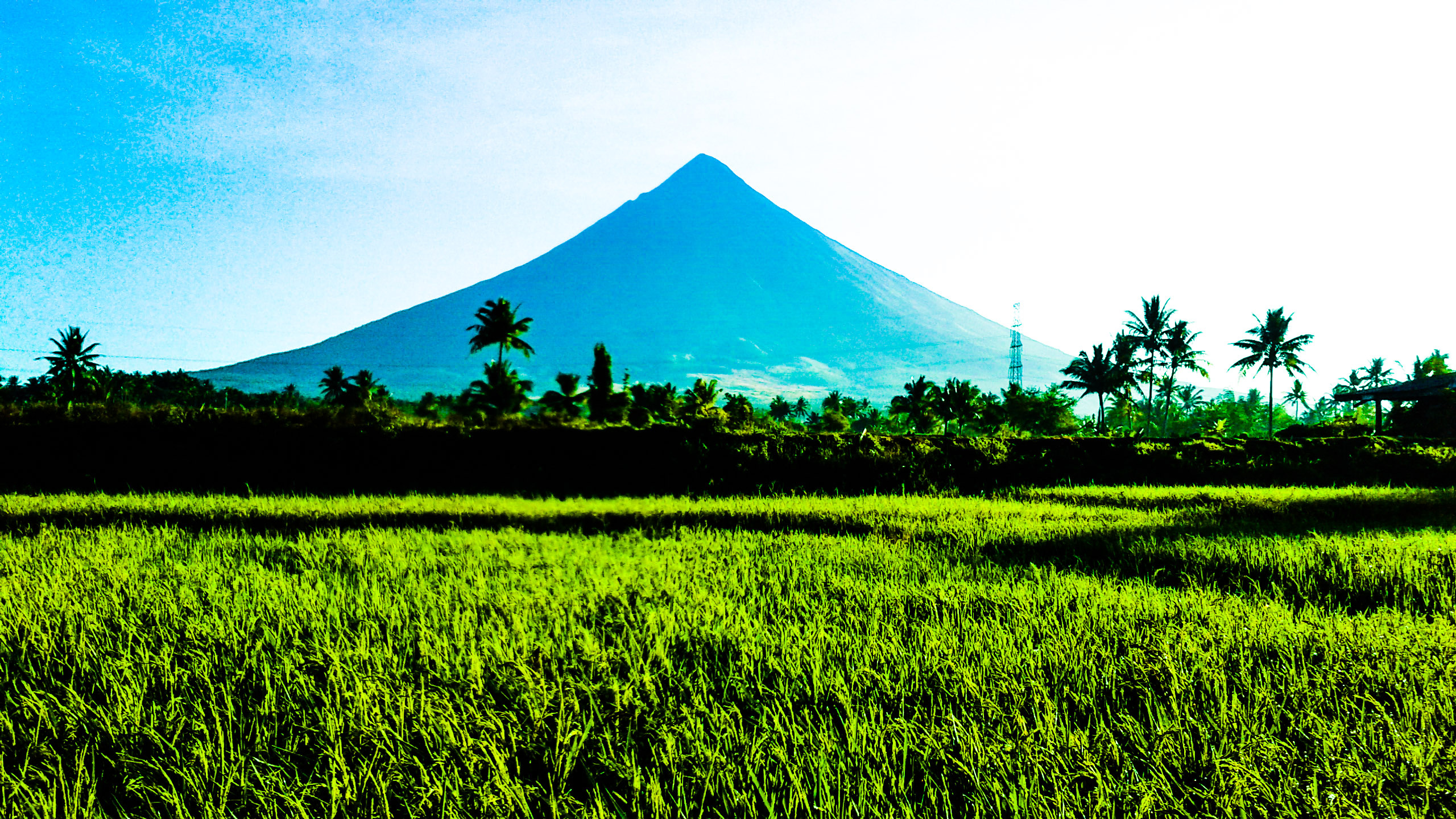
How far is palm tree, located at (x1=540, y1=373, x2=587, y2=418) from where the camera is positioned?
42188 millimetres

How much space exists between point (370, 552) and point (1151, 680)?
20.7 feet

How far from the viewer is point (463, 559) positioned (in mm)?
6449

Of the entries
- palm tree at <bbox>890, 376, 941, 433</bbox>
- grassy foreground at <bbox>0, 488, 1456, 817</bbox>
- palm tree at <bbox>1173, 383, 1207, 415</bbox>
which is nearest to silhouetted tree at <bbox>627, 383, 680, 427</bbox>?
palm tree at <bbox>890, 376, 941, 433</bbox>

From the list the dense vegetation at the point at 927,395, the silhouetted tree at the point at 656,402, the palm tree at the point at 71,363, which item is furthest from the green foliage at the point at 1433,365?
the palm tree at the point at 71,363

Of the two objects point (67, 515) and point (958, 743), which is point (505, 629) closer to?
point (958, 743)

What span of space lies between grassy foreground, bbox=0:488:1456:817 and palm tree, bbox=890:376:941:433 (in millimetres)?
49999

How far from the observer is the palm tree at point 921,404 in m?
56.7

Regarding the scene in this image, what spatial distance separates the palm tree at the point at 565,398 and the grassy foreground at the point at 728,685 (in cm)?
3555

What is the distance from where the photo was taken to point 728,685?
3.30 m

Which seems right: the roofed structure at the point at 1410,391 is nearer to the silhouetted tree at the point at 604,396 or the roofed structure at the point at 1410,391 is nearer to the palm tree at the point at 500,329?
the silhouetted tree at the point at 604,396

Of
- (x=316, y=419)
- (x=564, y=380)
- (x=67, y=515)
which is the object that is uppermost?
(x=564, y=380)

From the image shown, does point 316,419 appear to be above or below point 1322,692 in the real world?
above

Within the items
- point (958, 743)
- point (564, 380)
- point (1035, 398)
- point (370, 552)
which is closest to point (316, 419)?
point (370, 552)

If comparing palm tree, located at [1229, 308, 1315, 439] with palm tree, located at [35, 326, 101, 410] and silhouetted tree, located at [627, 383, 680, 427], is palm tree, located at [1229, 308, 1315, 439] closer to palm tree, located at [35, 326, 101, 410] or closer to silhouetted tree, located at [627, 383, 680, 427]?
silhouetted tree, located at [627, 383, 680, 427]
